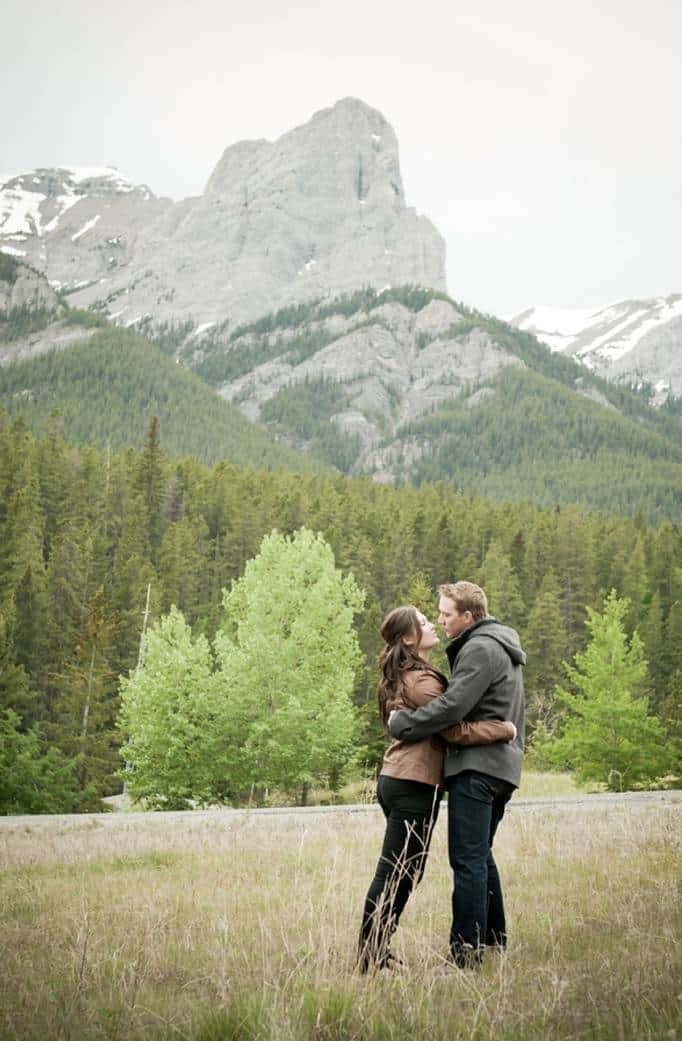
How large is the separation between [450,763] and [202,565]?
67596 millimetres

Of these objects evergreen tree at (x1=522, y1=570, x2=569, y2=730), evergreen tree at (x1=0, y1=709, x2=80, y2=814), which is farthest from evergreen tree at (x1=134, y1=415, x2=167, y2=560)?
evergreen tree at (x1=0, y1=709, x2=80, y2=814)

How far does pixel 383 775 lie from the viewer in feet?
17.9

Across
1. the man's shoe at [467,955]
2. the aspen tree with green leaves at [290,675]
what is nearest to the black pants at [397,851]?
the man's shoe at [467,955]

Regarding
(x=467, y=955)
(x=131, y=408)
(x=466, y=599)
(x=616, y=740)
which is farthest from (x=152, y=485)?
(x=131, y=408)

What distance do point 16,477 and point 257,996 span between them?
67746 millimetres

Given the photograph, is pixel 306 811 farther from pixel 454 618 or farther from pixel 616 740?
pixel 616 740

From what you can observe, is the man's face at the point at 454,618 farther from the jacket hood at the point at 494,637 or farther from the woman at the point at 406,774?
the woman at the point at 406,774

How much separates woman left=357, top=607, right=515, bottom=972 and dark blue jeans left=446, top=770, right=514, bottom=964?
0.16 meters

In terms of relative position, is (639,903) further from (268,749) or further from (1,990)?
(268,749)

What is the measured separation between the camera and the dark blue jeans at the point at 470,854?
518cm

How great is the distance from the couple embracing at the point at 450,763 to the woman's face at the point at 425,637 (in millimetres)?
11

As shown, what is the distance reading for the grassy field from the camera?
412 cm

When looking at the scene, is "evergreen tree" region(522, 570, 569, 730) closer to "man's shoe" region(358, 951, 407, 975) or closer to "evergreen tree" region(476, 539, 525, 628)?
"evergreen tree" region(476, 539, 525, 628)

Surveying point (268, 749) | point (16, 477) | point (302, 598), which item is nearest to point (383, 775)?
point (268, 749)
